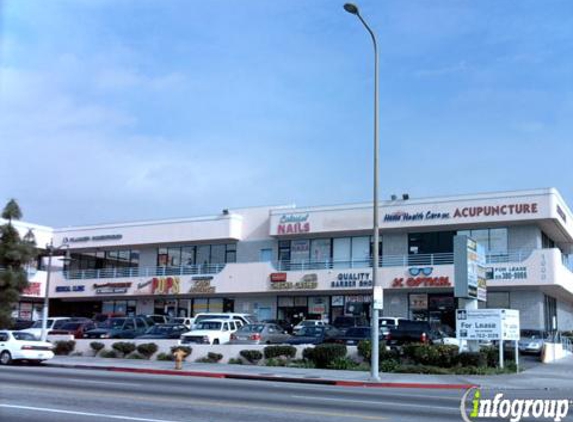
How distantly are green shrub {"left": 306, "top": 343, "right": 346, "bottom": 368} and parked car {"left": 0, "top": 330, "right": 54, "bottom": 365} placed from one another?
10.6 m

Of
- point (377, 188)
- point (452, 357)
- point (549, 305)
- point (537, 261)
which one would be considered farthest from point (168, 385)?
point (549, 305)

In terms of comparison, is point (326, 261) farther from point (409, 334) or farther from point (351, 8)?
point (351, 8)

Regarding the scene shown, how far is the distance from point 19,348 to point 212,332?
9948mm

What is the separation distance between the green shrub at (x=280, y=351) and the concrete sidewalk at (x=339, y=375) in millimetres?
1097

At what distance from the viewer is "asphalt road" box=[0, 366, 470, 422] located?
12.7m

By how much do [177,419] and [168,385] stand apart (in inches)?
295

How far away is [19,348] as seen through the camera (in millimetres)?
27172

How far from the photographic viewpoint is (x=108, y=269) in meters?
61.1

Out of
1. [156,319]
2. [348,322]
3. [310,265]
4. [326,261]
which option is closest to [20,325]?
[156,319]

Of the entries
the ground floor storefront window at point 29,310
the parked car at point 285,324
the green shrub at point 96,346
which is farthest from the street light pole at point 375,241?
the ground floor storefront window at point 29,310

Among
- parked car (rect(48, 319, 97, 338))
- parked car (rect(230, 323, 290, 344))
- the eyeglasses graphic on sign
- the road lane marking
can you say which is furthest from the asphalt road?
the eyeglasses graphic on sign

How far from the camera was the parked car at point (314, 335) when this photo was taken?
3206 centimetres

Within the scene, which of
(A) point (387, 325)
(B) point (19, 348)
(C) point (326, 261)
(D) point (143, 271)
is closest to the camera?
(B) point (19, 348)

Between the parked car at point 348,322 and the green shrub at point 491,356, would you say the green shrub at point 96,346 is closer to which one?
the parked car at point 348,322
